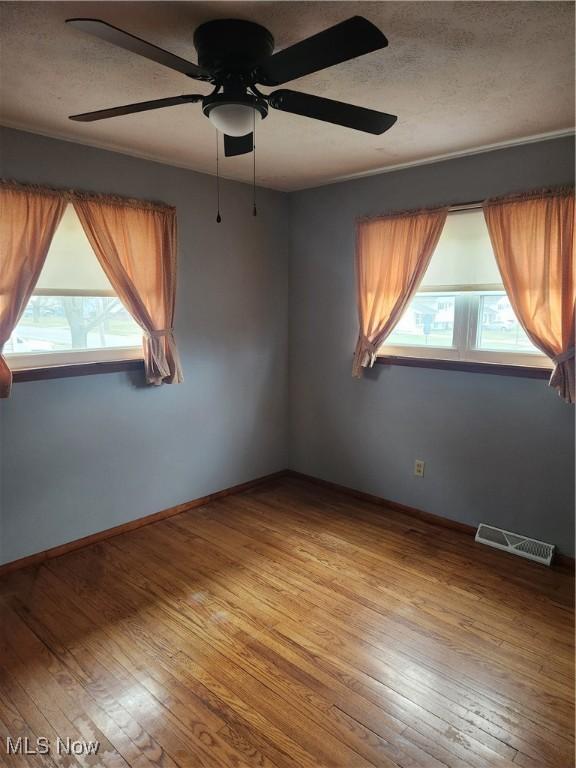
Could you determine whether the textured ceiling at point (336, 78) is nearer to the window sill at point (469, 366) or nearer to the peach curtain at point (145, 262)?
the peach curtain at point (145, 262)

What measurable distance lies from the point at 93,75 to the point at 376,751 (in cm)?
289

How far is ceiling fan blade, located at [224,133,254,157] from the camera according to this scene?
2187mm

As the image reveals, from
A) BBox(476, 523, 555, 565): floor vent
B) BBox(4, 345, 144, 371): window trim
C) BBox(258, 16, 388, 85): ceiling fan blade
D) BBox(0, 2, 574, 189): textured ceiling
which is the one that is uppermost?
BBox(0, 2, 574, 189): textured ceiling

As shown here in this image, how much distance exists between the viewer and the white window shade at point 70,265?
2.88 m

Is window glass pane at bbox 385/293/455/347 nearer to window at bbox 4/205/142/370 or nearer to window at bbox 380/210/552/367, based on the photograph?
window at bbox 380/210/552/367

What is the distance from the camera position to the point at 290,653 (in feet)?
7.26

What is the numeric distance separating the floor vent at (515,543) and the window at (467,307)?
112 centimetres

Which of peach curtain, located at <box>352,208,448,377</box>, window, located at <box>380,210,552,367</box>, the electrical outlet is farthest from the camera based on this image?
the electrical outlet

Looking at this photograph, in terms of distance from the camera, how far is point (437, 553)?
312 centimetres

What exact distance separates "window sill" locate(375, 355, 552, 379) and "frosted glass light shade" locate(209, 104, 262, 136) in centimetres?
214

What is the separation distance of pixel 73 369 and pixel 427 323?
2.41m

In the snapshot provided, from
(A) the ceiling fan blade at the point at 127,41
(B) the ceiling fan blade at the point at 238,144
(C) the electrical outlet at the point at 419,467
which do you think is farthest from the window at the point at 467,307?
(A) the ceiling fan blade at the point at 127,41

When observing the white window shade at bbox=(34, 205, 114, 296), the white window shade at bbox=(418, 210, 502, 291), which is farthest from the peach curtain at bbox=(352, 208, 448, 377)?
the white window shade at bbox=(34, 205, 114, 296)

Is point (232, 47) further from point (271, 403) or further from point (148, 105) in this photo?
point (271, 403)
